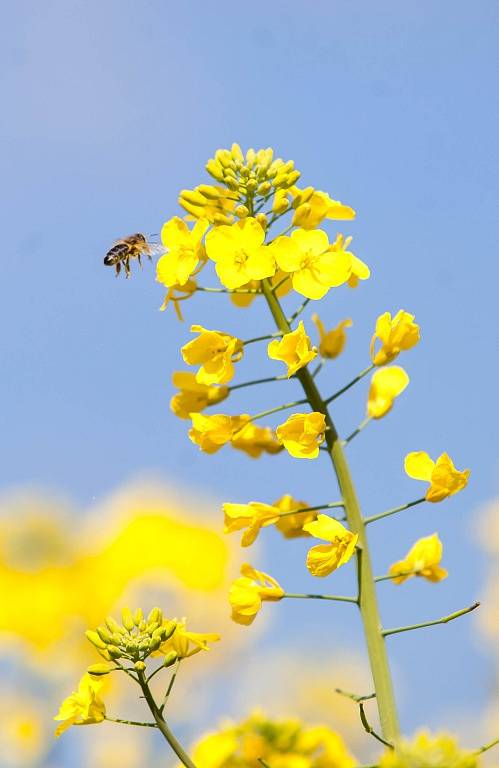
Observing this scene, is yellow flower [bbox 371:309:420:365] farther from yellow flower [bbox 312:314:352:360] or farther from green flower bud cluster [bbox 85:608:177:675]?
green flower bud cluster [bbox 85:608:177:675]

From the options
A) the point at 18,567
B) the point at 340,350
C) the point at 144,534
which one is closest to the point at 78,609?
the point at 18,567

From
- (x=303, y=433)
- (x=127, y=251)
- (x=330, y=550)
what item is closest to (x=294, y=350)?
(x=303, y=433)

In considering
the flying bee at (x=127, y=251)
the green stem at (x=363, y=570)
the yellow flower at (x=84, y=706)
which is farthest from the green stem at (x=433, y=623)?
the flying bee at (x=127, y=251)

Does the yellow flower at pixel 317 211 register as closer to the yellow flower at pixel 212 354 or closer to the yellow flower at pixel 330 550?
the yellow flower at pixel 212 354

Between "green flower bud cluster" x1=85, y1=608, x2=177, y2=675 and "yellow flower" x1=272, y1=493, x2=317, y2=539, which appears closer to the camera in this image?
"green flower bud cluster" x1=85, y1=608, x2=177, y2=675

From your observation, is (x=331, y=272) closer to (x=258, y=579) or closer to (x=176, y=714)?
(x=258, y=579)

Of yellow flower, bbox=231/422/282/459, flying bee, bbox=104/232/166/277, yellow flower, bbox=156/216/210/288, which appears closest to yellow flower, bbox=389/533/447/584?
yellow flower, bbox=231/422/282/459

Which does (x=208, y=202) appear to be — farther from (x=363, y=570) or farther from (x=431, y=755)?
(x=431, y=755)
